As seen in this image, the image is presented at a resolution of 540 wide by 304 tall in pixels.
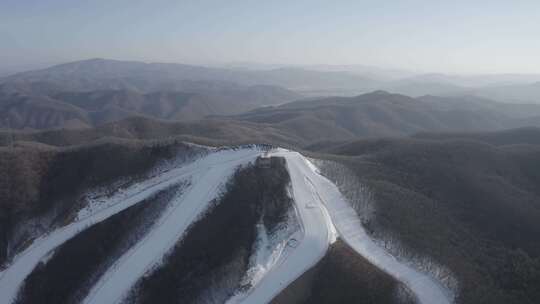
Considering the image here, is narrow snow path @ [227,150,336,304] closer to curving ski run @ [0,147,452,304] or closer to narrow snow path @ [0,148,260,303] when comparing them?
curving ski run @ [0,147,452,304]

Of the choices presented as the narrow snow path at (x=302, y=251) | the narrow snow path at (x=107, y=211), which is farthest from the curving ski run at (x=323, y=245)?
the narrow snow path at (x=107, y=211)

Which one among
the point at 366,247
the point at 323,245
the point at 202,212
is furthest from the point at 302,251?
the point at 202,212

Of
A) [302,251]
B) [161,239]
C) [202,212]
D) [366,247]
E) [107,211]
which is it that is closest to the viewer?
[302,251]

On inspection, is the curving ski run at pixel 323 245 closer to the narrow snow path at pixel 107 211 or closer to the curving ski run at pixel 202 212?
the curving ski run at pixel 202 212

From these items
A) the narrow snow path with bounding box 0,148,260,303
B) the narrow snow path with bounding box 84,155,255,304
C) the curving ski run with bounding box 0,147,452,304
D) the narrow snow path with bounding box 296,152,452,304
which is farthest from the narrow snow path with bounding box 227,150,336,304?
the narrow snow path with bounding box 0,148,260,303

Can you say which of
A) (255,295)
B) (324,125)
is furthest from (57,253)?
(324,125)

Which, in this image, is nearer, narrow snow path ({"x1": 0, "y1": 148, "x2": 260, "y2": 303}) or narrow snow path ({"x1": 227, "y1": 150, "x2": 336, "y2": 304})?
narrow snow path ({"x1": 227, "y1": 150, "x2": 336, "y2": 304})

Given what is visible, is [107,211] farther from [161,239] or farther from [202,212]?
[202,212]

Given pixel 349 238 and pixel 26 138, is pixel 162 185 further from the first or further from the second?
pixel 26 138
